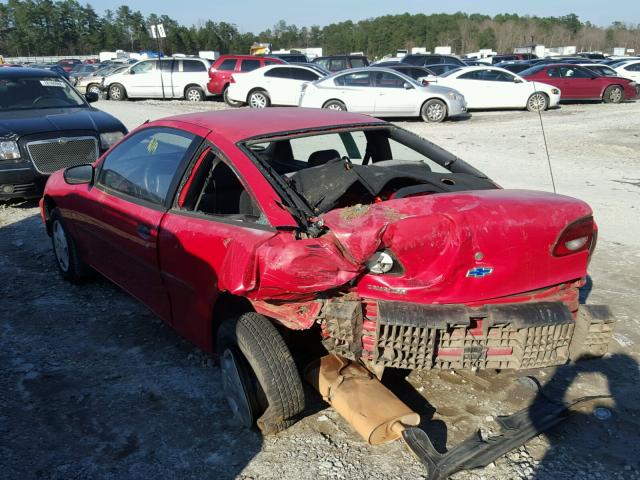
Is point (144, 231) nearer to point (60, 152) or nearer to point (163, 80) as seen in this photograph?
point (60, 152)

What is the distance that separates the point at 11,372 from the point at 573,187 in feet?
25.1

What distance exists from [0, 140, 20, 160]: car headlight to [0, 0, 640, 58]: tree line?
305 feet

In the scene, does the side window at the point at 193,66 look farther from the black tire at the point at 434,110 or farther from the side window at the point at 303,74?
the black tire at the point at 434,110

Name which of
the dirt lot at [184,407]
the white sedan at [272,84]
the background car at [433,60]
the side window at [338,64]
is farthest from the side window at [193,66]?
the dirt lot at [184,407]

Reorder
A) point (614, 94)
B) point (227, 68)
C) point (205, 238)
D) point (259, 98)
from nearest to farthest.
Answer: point (205, 238) → point (259, 98) → point (614, 94) → point (227, 68)

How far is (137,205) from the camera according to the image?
3875mm

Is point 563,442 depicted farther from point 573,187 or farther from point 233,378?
point 573,187

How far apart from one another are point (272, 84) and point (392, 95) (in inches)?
172

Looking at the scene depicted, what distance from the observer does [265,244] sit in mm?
2785

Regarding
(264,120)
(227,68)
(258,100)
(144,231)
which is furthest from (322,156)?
(227,68)

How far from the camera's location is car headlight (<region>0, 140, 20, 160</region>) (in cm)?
726

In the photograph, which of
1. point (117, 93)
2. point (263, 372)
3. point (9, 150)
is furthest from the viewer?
point (117, 93)

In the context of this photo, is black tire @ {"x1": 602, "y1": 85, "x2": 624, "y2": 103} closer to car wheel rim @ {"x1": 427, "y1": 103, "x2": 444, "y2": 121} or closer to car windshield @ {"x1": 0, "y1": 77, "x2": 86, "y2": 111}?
car wheel rim @ {"x1": 427, "y1": 103, "x2": 444, "y2": 121}

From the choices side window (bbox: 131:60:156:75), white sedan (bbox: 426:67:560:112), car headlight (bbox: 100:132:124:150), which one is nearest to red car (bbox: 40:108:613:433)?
car headlight (bbox: 100:132:124:150)
